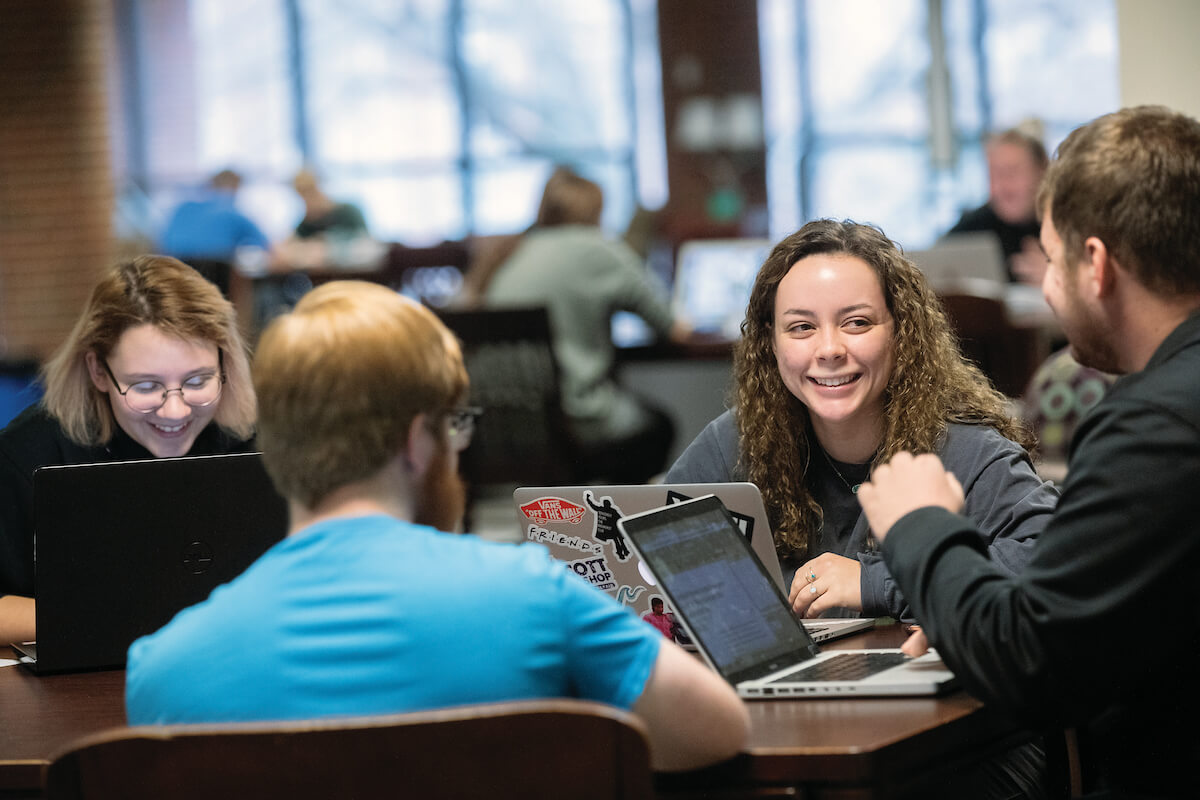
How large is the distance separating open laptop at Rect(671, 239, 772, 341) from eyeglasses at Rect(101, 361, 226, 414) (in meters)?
3.54

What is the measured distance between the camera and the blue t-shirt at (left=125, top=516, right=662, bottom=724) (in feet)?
3.39

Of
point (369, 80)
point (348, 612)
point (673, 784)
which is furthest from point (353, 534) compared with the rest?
point (369, 80)

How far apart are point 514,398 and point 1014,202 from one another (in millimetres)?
2633

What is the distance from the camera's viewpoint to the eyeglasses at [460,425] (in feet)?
3.78

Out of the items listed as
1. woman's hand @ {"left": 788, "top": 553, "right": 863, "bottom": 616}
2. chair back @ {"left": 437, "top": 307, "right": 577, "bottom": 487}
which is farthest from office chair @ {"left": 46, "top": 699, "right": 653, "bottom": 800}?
chair back @ {"left": 437, "top": 307, "right": 577, "bottom": 487}

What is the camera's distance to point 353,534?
108cm

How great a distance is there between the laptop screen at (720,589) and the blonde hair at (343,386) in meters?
0.41

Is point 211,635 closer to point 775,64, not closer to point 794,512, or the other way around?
point 794,512

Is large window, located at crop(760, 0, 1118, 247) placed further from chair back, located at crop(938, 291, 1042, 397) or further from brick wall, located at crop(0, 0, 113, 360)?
chair back, located at crop(938, 291, 1042, 397)

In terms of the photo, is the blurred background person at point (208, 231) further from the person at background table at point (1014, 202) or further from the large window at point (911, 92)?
the person at background table at point (1014, 202)

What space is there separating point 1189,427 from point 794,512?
83 cm

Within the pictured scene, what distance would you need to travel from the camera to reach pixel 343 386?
107 cm

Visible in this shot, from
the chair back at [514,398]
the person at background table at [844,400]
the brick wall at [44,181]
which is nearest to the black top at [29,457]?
the person at background table at [844,400]

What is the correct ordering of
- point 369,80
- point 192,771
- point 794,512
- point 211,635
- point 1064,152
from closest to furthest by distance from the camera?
point 192,771 → point 211,635 → point 1064,152 → point 794,512 → point 369,80
